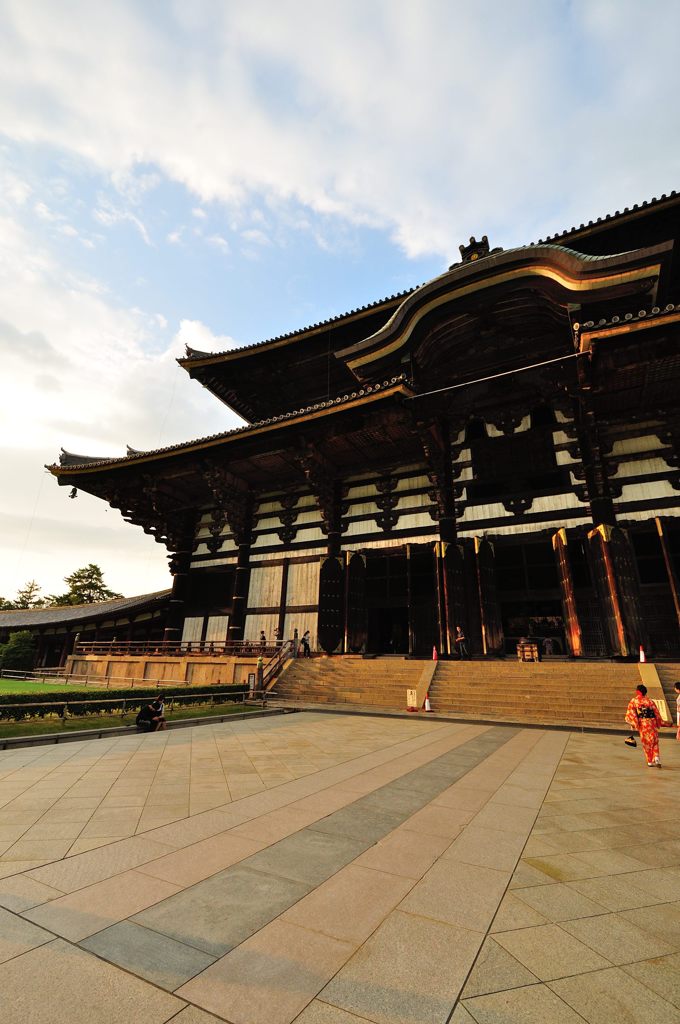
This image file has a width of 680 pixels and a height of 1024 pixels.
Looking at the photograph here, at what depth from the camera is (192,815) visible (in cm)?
407

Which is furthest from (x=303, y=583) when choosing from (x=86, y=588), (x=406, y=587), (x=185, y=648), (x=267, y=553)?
(x=86, y=588)

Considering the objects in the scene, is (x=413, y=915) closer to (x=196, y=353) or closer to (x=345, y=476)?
(x=345, y=476)

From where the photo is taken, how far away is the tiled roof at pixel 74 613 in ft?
74.3

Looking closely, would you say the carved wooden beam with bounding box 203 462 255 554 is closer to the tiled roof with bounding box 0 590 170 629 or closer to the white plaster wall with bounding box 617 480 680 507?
the tiled roof with bounding box 0 590 170 629

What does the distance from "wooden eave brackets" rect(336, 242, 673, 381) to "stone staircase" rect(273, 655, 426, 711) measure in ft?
32.9

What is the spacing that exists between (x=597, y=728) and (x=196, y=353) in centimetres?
A: 1917

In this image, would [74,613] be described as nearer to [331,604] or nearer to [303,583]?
[303,583]

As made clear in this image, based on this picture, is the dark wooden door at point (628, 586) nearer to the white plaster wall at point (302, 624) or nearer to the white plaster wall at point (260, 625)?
the white plaster wall at point (302, 624)

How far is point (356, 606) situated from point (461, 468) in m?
6.37

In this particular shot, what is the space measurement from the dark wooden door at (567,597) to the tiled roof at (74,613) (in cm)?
1851

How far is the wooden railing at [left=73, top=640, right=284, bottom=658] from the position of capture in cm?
1617

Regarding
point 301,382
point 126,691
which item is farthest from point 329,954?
point 301,382

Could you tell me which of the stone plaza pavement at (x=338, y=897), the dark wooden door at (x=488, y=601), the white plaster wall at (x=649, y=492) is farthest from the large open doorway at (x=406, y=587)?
the stone plaza pavement at (x=338, y=897)

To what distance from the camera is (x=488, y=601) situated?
Answer: 14156 millimetres
